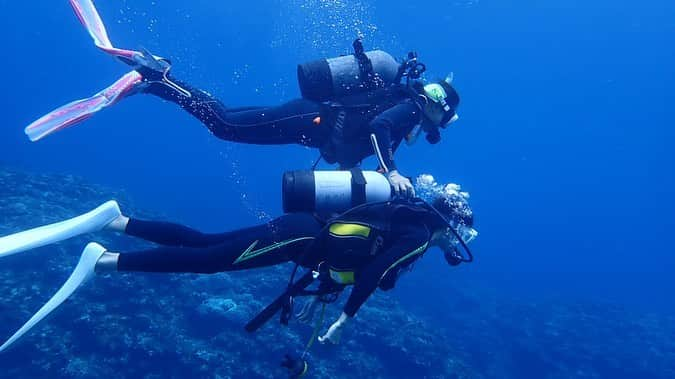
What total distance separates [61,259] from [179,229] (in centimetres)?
1049

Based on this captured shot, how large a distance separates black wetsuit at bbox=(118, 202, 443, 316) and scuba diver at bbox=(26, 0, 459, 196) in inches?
59.0

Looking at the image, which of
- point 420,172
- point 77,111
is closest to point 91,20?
point 77,111

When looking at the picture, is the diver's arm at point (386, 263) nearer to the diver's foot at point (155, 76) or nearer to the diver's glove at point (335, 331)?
the diver's glove at point (335, 331)

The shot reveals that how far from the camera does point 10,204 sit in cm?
1469

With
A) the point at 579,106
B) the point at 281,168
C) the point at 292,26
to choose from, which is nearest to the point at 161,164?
the point at 281,168

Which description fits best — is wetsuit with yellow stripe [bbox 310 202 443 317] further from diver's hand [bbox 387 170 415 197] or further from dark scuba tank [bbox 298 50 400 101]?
dark scuba tank [bbox 298 50 400 101]

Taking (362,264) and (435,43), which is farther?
(435,43)

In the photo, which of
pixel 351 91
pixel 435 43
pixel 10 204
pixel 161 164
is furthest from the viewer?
pixel 435 43

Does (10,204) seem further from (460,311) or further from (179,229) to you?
(460,311)

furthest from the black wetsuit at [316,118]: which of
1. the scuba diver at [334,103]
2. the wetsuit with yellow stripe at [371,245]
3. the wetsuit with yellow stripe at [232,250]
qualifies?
the wetsuit with yellow stripe at [232,250]

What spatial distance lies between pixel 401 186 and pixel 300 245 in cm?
128

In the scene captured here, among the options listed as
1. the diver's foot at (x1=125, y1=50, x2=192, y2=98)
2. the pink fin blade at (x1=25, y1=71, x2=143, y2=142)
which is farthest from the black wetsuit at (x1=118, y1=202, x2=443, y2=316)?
the diver's foot at (x1=125, y1=50, x2=192, y2=98)

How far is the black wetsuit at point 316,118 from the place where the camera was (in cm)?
553

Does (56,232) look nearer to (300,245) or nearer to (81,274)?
(81,274)
